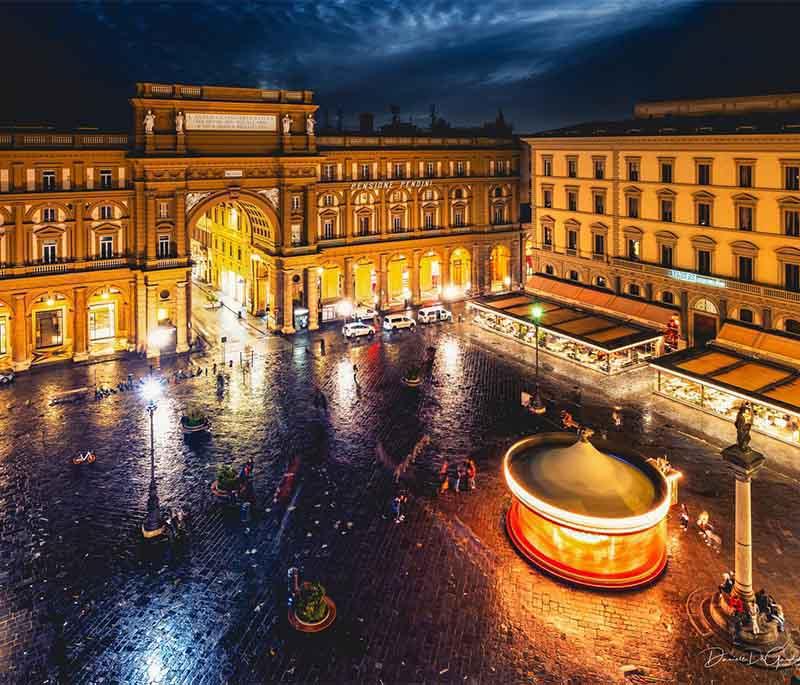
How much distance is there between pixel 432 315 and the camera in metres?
61.4

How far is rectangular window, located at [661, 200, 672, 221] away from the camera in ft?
159

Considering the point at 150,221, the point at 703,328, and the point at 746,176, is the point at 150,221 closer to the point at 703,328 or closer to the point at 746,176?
the point at 703,328

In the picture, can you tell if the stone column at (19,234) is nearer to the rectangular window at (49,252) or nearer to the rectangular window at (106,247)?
the rectangular window at (49,252)

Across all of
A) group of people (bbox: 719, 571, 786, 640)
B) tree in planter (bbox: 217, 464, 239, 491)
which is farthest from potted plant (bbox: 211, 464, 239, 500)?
group of people (bbox: 719, 571, 786, 640)

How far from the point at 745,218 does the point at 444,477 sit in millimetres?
29101

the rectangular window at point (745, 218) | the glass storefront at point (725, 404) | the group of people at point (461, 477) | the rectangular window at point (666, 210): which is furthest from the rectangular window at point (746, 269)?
the group of people at point (461, 477)

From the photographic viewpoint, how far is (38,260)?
156 ft

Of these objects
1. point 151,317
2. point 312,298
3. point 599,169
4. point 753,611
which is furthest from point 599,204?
point 753,611

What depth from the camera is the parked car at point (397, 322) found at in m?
58.8

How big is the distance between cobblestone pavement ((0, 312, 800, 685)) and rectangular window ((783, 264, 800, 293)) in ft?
38.0

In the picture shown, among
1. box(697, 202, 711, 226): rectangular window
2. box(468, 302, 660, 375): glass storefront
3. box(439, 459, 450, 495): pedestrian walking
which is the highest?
box(697, 202, 711, 226): rectangular window

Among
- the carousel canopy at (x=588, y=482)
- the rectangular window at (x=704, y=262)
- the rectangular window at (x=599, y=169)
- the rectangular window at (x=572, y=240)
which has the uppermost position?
the rectangular window at (x=599, y=169)

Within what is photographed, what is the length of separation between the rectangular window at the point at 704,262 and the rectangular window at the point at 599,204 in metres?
10.3

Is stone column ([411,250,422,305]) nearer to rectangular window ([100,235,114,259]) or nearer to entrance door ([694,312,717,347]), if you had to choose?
entrance door ([694,312,717,347])
